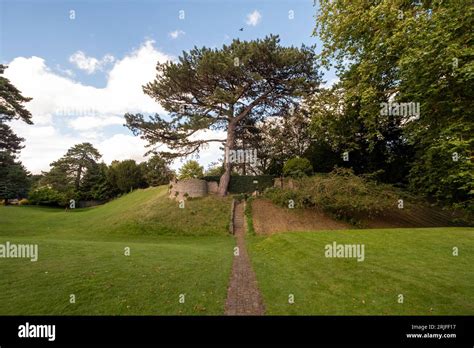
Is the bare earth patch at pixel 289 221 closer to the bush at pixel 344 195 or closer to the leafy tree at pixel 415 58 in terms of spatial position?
the bush at pixel 344 195

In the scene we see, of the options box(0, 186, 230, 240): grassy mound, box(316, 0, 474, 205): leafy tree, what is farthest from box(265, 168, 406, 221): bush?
box(316, 0, 474, 205): leafy tree

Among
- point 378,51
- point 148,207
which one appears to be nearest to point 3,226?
point 148,207

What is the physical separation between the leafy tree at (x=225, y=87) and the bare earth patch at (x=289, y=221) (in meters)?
7.03

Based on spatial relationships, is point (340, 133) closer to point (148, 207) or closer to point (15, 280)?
point (15, 280)

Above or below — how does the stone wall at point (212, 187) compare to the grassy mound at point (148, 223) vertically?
above

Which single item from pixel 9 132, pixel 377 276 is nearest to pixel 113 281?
pixel 377 276

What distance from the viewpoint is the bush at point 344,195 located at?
20.5 meters

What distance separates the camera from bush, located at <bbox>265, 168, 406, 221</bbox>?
20.5 metres

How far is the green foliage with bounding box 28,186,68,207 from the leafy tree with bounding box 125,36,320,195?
29.6 m

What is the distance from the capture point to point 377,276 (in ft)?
25.0

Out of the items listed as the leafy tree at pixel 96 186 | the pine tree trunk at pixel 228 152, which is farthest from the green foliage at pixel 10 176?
the pine tree trunk at pixel 228 152

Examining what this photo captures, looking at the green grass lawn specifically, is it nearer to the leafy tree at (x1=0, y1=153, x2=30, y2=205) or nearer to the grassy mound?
the grassy mound

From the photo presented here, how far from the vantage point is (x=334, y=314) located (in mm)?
5523
